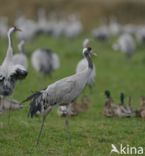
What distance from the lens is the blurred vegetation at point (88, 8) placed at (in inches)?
1806

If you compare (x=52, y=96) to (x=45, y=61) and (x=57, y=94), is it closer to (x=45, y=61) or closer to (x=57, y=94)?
(x=57, y=94)

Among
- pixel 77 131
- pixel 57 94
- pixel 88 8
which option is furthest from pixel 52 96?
pixel 88 8

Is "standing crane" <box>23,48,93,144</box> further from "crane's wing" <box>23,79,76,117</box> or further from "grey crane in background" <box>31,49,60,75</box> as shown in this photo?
"grey crane in background" <box>31,49,60,75</box>

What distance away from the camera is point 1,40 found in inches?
1471

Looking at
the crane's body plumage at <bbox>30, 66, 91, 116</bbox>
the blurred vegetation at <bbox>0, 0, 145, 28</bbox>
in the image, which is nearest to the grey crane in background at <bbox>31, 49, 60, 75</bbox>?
the crane's body plumage at <bbox>30, 66, 91, 116</bbox>

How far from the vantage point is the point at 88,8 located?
46.4 meters

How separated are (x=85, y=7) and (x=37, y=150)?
122 feet

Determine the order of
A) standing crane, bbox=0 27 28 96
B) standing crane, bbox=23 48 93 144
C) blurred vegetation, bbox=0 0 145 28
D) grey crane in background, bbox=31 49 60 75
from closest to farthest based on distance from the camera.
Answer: standing crane, bbox=23 48 93 144 → standing crane, bbox=0 27 28 96 → grey crane in background, bbox=31 49 60 75 → blurred vegetation, bbox=0 0 145 28

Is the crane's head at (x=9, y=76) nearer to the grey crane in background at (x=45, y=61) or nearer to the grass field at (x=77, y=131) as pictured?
the grass field at (x=77, y=131)

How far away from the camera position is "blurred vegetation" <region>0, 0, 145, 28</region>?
45.9 metres

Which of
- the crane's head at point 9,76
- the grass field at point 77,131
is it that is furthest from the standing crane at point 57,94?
the crane's head at point 9,76

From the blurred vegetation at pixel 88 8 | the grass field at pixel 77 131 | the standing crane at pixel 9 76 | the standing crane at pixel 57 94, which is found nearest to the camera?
the grass field at pixel 77 131

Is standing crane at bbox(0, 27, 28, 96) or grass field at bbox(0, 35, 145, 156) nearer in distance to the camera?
grass field at bbox(0, 35, 145, 156)

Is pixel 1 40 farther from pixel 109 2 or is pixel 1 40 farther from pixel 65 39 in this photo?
pixel 109 2
